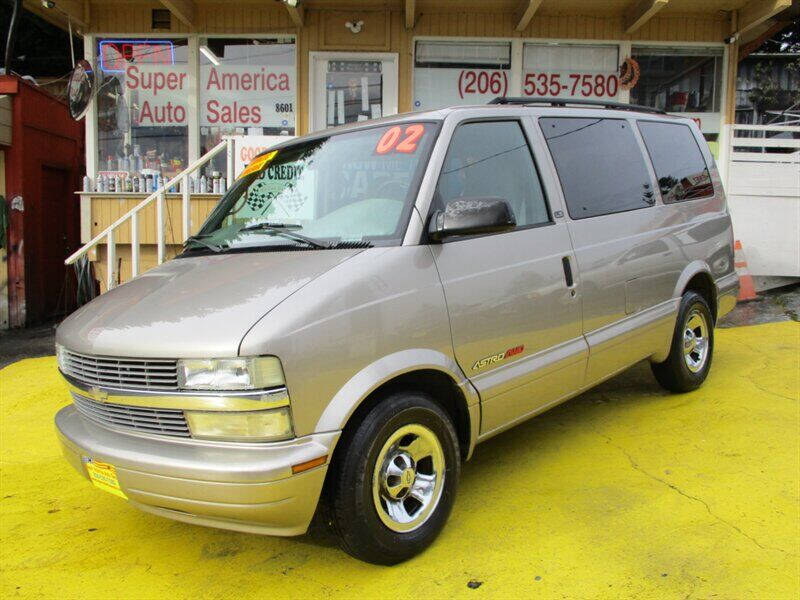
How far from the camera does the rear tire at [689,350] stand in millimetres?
4816

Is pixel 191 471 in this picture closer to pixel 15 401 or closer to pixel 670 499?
pixel 670 499

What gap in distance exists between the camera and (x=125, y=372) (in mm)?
2672

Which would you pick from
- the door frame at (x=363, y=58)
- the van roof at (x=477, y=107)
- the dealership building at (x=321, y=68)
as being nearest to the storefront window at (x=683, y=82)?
the dealership building at (x=321, y=68)

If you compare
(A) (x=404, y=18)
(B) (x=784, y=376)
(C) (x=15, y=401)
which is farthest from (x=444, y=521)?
(A) (x=404, y=18)

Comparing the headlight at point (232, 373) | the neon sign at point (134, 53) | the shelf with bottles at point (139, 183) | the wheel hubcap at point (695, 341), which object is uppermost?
the neon sign at point (134, 53)

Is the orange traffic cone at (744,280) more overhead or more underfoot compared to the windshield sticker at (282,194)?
more underfoot

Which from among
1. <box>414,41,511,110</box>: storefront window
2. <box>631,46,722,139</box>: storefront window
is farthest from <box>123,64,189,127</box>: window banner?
<box>631,46,722,139</box>: storefront window

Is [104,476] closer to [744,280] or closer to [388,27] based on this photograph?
[388,27]

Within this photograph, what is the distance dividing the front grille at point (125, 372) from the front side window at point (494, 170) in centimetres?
138

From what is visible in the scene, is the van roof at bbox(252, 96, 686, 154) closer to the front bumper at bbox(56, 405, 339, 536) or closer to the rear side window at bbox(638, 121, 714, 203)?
the rear side window at bbox(638, 121, 714, 203)

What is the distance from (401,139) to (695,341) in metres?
3.05

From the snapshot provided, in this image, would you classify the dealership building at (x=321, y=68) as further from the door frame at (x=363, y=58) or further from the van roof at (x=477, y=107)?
the van roof at (x=477, y=107)

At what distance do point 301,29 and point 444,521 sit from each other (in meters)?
7.30

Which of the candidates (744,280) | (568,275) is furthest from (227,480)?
(744,280)
